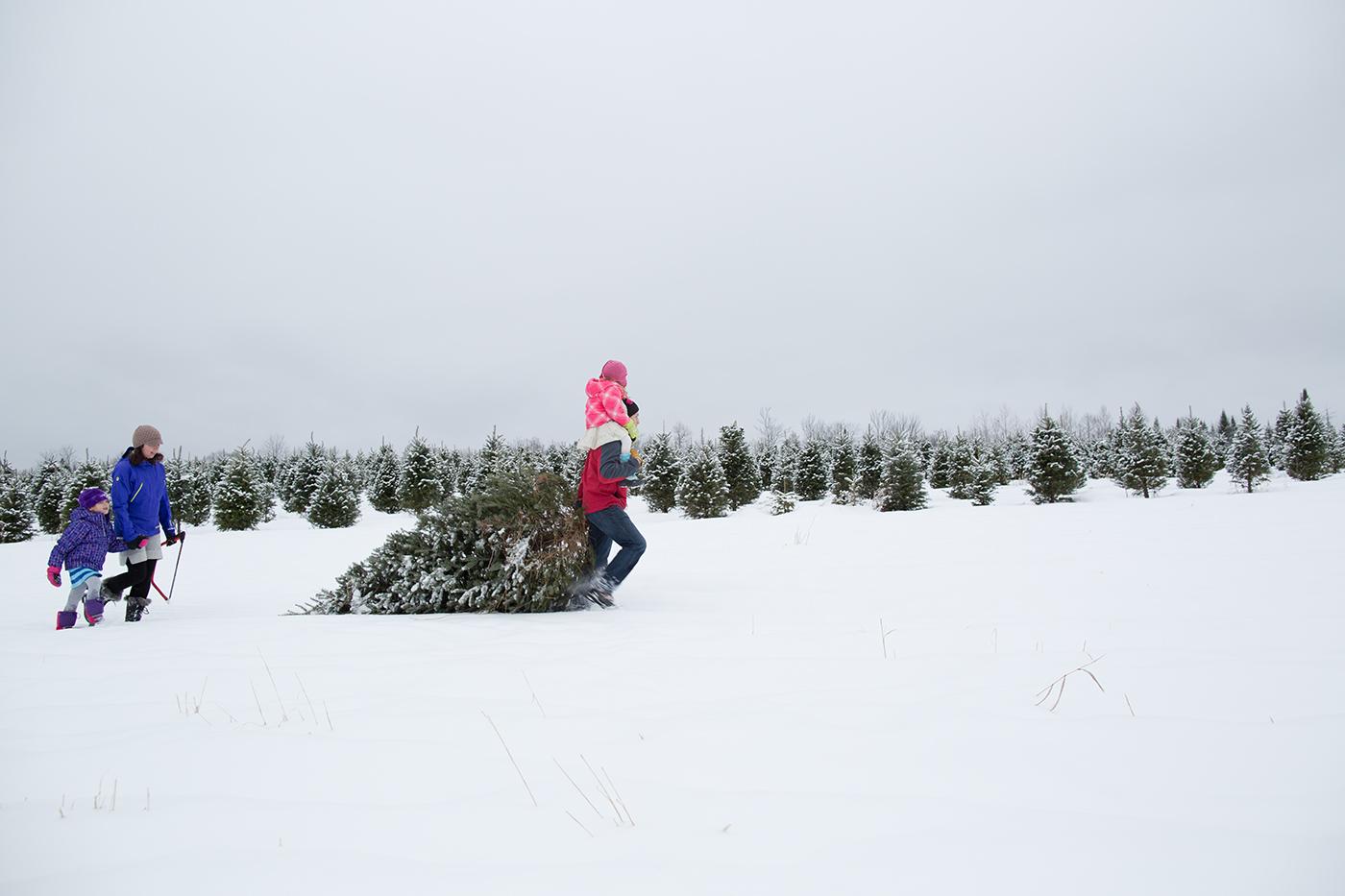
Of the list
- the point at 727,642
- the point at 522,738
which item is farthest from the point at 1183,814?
the point at 727,642

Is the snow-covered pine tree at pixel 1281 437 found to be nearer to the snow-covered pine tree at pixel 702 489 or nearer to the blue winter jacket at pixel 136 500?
the snow-covered pine tree at pixel 702 489

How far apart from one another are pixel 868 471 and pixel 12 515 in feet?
104

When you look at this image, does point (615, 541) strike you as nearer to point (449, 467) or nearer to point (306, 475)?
point (306, 475)

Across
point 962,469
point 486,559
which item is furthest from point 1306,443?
point 486,559

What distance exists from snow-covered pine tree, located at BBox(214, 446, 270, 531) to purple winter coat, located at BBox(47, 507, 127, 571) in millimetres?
18724

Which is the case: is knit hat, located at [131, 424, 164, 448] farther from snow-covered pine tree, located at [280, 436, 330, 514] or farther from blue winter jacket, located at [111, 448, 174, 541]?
snow-covered pine tree, located at [280, 436, 330, 514]

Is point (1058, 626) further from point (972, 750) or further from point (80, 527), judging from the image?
point (80, 527)

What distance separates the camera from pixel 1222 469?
1347 inches

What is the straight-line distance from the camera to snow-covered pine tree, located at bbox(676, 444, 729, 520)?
861 inches

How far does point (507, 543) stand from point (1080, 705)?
410 cm

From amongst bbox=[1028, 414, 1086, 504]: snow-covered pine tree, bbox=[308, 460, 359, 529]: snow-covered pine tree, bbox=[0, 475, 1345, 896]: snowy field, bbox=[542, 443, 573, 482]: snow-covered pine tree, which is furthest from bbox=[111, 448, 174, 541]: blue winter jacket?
bbox=[1028, 414, 1086, 504]: snow-covered pine tree

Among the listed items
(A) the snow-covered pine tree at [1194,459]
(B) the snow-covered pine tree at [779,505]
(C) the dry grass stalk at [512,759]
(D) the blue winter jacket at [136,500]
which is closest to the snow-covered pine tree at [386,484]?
(B) the snow-covered pine tree at [779,505]

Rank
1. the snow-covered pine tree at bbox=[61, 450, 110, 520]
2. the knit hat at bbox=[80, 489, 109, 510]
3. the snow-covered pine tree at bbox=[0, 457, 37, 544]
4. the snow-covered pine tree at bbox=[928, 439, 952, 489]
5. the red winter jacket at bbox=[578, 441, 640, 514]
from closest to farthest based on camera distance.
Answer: the red winter jacket at bbox=[578, 441, 640, 514] < the knit hat at bbox=[80, 489, 109, 510] < the snow-covered pine tree at bbox=[0, 457, 37, 544] < the snow-covered pine tree at bbox=[61, 450, 110, 520] < the snow-covered pine tree at bbox=[928, 439, 952, 489]

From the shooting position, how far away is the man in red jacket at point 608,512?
5156 mm
